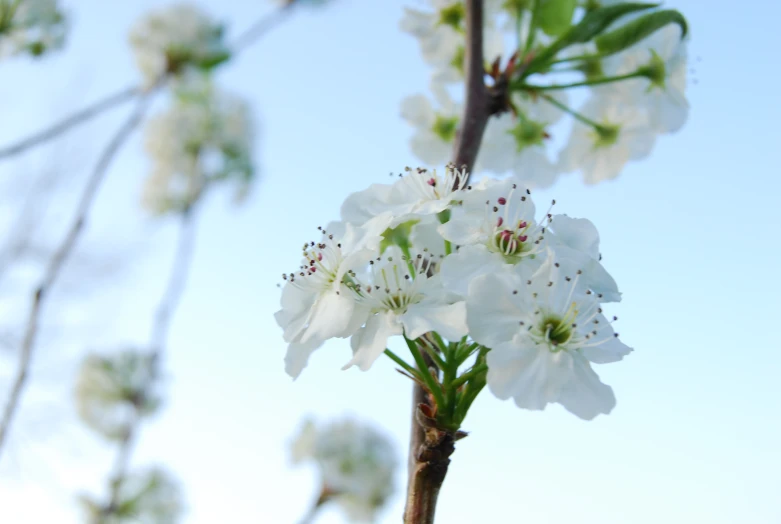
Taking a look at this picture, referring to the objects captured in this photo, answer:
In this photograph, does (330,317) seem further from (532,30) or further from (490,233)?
(532,30)

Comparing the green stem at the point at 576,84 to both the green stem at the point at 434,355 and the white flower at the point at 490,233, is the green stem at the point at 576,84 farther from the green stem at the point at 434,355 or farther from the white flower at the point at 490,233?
the green stem at the point at 434,355

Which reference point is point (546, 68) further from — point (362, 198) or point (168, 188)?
point (168, 188)

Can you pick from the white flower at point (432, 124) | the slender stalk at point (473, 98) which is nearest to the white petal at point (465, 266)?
the slender stalk at point (473, 98)

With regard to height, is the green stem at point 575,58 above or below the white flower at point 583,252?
above

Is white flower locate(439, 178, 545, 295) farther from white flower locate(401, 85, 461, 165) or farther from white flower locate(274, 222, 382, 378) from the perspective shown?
white flower locate(401, 85, 461, 165)

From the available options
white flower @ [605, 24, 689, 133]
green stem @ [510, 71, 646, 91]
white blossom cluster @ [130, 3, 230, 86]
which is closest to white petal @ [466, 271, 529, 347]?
green stem @ [510, 71, 646, 91]

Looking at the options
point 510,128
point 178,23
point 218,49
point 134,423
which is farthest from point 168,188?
point 510,128
